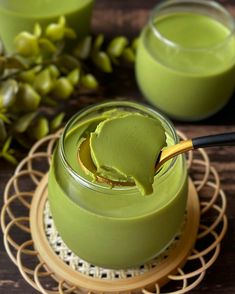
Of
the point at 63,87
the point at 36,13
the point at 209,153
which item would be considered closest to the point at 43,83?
the point at 63,87

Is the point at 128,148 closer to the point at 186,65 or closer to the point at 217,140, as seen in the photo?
the point at 217,140

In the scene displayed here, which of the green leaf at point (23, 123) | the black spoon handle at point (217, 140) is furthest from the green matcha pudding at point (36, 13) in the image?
the black spoon handle at point (217, 140)

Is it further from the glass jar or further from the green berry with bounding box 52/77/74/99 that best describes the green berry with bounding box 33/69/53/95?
the glass jar

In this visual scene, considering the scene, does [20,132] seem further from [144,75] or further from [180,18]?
[180,18]

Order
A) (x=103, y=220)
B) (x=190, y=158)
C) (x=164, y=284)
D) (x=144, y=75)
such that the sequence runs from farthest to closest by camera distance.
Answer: (x=144, y=75) < (x=190, y=158) < (x=164, y=284) < (x=103, y=220)

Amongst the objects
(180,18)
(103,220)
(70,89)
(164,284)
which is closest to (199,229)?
(164,284)

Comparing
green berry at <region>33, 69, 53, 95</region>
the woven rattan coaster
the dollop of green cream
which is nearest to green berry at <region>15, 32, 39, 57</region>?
green berry at <region>33, 69, 53, 95</region>
